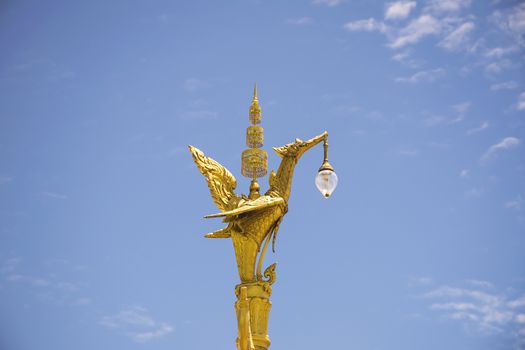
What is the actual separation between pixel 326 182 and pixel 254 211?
144 centimetres

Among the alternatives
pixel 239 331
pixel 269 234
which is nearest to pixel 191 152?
pixel 269 234

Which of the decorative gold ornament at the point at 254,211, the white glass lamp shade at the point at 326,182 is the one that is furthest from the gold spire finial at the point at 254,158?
the white glass lamp shade at the point at 326,182

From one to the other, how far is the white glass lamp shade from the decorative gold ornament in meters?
0.12

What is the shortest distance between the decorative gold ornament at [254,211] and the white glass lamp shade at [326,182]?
0.38 ft

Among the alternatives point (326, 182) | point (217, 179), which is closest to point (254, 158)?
point (217, 179)

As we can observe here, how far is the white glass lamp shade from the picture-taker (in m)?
21.6

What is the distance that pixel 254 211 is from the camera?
22.0 meters

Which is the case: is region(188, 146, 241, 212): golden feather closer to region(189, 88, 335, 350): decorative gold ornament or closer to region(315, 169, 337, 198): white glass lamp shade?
region(189, 88, 335, 350): decorative gold ornament

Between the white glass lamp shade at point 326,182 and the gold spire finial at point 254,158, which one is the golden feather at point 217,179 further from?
the white glass lamp shade at point 326,182

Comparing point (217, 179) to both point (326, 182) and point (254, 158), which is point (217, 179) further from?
point (326, 182)

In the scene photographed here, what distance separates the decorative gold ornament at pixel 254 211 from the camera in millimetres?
21641

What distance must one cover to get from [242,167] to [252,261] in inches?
74.8

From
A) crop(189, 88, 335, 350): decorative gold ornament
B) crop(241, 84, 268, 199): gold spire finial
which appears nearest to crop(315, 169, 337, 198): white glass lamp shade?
crop(189, 88, 335, 350): decorative gold ornament

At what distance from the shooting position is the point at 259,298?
71.2 feet
